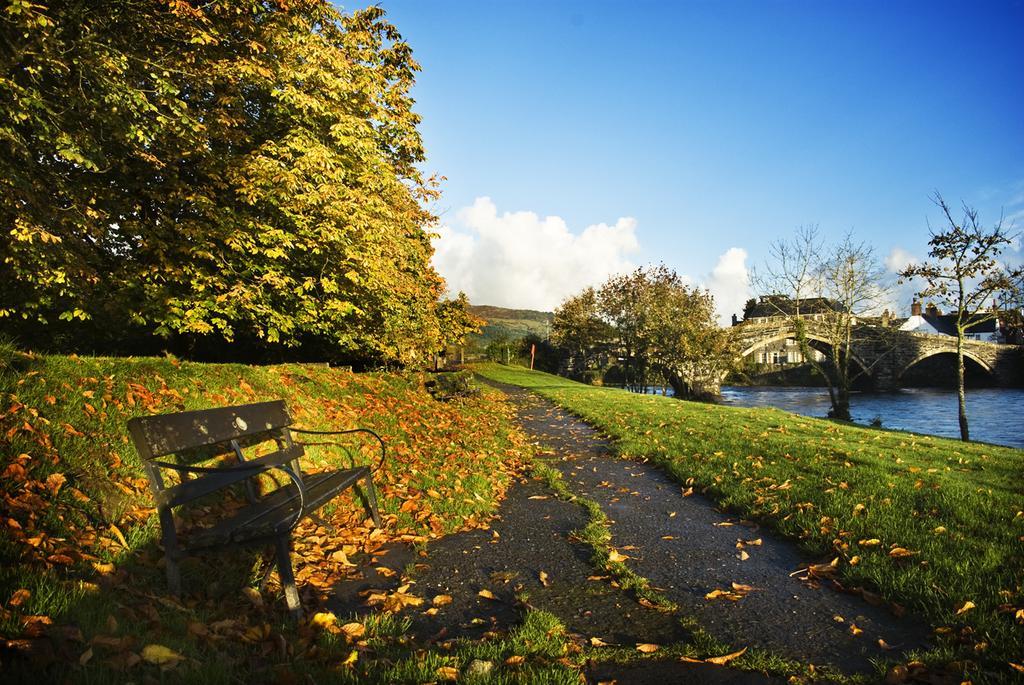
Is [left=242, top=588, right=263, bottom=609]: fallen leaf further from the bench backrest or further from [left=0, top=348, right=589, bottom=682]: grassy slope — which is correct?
the bench backrest

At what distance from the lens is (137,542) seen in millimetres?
3713

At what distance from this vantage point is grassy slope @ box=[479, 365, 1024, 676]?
10.8ft

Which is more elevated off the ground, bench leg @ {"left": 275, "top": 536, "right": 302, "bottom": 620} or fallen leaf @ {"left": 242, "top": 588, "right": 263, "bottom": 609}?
bench leg @ {"left": 275, "top": 536, "right": 302, "bottom": 620}

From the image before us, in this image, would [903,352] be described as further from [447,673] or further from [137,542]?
[137,542]

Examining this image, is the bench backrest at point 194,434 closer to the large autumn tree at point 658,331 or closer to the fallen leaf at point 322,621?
the fallen leaf at point 322,621

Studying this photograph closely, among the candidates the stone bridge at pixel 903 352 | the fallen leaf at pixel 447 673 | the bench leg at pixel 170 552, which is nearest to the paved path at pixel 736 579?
the fallen leaf at pixel 447 673

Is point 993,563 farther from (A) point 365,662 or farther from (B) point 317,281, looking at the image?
(B) point 317,281

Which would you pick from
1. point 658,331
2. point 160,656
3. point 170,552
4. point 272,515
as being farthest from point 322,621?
point 658,331

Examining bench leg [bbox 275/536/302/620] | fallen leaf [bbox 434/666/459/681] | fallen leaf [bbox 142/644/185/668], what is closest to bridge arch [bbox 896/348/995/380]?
fallen leaf [bbox 434/666/459/681]

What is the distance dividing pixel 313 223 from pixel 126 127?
2.87 metres

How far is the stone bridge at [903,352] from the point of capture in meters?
36.9

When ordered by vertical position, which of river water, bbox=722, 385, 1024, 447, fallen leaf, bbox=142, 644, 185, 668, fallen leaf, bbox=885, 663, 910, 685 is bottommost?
river water, bbox=722, 385, 1024, 447

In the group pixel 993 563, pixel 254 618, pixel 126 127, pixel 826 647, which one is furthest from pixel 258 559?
pixel 126 127

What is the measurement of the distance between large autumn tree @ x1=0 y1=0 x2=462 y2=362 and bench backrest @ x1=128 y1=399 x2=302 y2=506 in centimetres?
360
